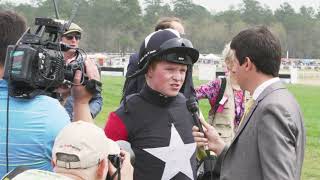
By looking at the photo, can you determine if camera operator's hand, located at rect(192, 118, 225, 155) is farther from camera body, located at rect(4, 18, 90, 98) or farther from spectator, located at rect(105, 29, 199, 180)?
camera body, located at rect(4, 18, 90, 98)

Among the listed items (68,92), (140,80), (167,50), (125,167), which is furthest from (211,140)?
(140,80)

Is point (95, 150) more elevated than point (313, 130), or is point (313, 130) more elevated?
point (95, 150)

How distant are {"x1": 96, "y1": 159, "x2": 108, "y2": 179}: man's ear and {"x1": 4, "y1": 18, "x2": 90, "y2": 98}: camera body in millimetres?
649

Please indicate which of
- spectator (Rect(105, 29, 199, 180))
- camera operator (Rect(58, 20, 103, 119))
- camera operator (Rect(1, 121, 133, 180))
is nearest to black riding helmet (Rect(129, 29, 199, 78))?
spectator (Rect(105, 29, 199, 180))

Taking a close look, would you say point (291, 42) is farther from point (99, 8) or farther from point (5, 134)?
point (5, 134)

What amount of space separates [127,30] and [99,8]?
17.4 ft

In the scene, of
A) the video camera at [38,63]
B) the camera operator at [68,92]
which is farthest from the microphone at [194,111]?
the video camera at [38,63]

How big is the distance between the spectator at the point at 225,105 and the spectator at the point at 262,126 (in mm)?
2184

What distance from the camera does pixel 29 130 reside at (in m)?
2.72

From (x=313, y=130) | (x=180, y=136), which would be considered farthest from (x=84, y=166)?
(x=313, y=130)

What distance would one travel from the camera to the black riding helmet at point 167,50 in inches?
134

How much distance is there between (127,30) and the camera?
87312 millimetres

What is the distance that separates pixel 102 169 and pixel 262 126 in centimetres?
105

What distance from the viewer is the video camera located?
2.63m
